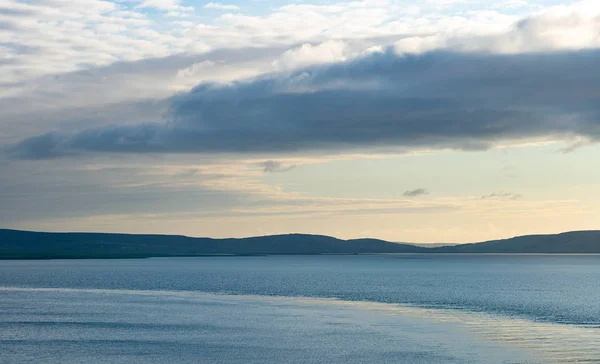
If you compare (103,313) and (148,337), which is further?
(103,313)

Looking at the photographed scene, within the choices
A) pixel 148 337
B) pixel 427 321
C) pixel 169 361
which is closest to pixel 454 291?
pixel 427 321

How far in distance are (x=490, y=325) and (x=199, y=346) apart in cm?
3010

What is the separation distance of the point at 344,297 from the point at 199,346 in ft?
180

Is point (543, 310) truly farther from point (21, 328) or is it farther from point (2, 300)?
point (2, 300)

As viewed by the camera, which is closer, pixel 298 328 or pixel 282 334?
pixel 282 334

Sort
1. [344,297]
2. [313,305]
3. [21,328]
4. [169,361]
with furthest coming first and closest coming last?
[344,297] < [313,305] < [21,328] < [169,361]

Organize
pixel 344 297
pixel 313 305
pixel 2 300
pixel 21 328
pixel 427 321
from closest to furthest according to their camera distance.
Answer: pixel 21 328, pixel 427 321, pixel 313 305, pixel 2 300, pixel 344 297

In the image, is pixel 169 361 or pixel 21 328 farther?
pixel 21 328

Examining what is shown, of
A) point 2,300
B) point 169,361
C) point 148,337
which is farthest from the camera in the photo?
point 2,300

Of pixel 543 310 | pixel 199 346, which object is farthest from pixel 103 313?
pixel 543 310

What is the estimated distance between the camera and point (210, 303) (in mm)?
106062

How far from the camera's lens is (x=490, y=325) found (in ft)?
258

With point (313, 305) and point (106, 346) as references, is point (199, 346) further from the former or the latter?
point (313, 305)

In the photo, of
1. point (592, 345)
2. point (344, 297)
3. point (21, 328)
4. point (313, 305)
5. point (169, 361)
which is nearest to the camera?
point (169, 361)
